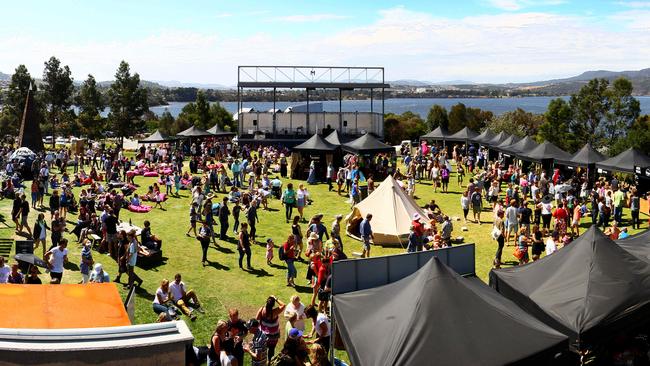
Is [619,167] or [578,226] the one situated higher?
[619,167]

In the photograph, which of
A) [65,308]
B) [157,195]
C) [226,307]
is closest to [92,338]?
[65,308]

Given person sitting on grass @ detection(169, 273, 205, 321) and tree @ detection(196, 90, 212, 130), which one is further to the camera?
tree @ detection(196, 90, 212, 130)

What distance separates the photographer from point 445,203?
23.5 m

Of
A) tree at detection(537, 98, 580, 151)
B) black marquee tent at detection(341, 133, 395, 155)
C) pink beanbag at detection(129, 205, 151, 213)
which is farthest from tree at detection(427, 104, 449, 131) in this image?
pink beanbag at detection(129, 205, 151, 213)

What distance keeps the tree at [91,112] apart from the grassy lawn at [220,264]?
3309cm

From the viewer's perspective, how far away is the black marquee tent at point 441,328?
7.17 m

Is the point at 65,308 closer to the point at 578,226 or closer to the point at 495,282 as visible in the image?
the point at 495,282

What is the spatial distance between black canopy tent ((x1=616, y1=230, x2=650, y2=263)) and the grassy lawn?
3833mm

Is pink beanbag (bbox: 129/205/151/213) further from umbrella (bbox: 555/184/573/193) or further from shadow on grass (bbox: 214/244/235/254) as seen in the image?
umbrella (bbox: 555/184/573/193)

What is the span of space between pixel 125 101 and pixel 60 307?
4372cm

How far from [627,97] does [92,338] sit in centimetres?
4175

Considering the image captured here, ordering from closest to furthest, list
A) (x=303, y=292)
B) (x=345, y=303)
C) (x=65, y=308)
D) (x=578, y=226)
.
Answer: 1. (x=65, y=308)
2. (x=345, y=303)
3. (x=303, y=292)
4. (x=578, y=226)

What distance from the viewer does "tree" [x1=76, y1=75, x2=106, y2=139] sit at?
5275 cm

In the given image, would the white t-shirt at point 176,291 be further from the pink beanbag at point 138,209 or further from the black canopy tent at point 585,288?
the pink beanbag at point 138,209
